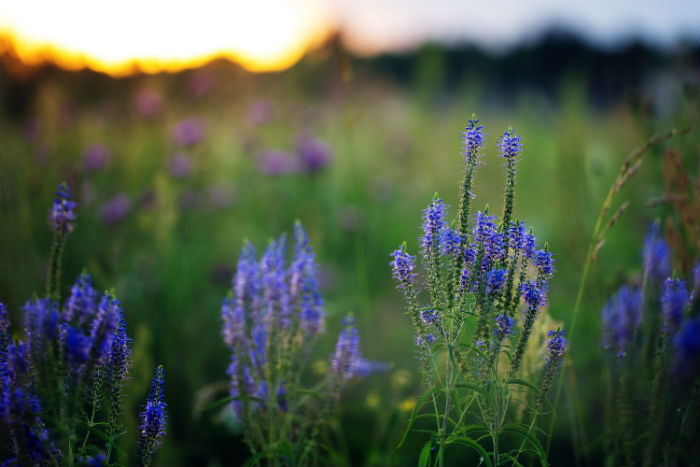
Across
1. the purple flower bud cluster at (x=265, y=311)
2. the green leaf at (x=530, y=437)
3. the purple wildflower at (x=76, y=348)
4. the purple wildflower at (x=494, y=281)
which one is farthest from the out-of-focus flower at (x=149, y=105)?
the green leaf at (x=530, y=437)

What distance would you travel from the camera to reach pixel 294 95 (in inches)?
214

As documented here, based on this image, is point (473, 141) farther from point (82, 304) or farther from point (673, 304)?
point (82, 304)

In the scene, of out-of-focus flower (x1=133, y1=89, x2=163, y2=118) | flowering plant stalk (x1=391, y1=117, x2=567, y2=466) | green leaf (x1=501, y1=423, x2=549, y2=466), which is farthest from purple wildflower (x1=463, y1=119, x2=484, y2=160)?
out-of-focus flower (x1=133, y1=89, x2=163, y2=118)

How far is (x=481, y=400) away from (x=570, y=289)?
2641mm

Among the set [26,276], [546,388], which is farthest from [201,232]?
[546,388]

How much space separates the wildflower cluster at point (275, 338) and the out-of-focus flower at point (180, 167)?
9.56ft

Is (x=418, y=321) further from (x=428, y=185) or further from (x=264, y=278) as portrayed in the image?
(x=428, y=185)

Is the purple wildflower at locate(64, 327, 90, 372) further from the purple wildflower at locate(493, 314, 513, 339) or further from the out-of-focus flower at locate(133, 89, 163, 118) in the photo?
the out-of-focus flower at locate(133, 89, 163, 118)

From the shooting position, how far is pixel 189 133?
157 inches

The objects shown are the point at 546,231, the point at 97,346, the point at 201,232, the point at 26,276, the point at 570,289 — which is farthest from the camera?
the point at 546,231

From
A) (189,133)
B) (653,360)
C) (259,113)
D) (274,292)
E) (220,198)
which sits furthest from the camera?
(259,113)

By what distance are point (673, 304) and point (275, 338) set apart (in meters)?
0.91

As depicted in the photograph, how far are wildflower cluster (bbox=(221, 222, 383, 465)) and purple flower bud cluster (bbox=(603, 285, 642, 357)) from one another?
0.71 m

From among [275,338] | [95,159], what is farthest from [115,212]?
[275,338]
